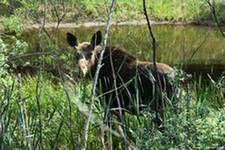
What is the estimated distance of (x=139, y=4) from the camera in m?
27.3

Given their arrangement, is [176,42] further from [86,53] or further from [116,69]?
[116,69]

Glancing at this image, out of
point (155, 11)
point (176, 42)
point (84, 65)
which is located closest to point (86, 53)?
point (84, 65)

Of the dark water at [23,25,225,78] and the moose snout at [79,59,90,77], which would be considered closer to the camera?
the moose snout at [79,59,90,77]

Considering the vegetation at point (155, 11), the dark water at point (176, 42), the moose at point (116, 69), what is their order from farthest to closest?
the vegetation at point (155, 11) < the dark water at point (176, 42) < the moose at point (116, 69)

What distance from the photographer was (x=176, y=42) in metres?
21.6

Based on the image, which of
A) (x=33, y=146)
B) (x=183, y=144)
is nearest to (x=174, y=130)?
(x=183, y=144)

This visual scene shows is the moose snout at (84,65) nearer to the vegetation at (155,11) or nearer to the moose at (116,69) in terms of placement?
the moose at (116,69)

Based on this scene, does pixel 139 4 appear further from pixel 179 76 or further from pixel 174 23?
pixel 179 76

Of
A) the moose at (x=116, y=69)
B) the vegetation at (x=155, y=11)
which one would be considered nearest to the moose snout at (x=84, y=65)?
the moose at (x=116, y=69)

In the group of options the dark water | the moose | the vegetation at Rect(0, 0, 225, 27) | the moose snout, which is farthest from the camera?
the vegetation at Rect(0, 0, 225, 27)

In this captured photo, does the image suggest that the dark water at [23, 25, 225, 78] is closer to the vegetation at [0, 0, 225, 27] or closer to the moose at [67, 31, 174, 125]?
the vegetation at [0, 0, 225, 27]

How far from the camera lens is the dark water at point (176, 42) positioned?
57.7ft

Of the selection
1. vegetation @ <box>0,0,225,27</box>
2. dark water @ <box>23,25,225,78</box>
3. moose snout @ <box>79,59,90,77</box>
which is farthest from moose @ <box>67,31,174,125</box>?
vegetation @ <box>0,0,225,27</box>

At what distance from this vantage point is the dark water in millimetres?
17594
